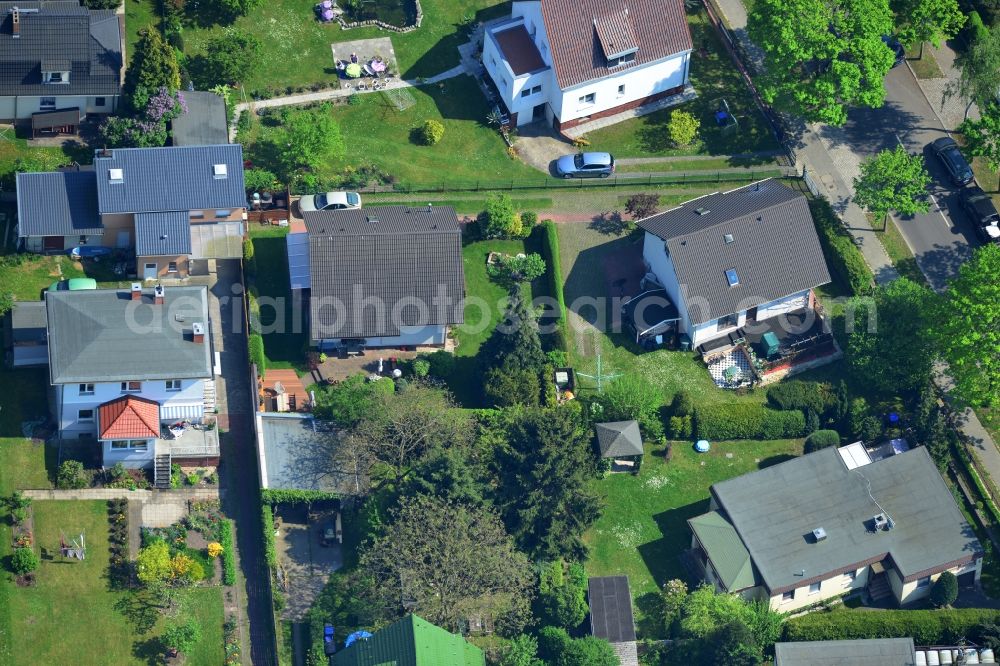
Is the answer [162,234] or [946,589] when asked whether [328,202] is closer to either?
[162,234]

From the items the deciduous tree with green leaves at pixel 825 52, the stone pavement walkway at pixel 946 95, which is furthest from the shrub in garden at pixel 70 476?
the stone pavement walkway at pixel 946 95

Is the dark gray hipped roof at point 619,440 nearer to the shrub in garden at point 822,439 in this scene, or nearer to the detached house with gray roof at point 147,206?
the shrub in garden at point 822,439

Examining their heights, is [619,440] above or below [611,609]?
above

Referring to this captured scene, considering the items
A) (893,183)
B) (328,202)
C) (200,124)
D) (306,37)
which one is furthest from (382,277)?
(893,183)

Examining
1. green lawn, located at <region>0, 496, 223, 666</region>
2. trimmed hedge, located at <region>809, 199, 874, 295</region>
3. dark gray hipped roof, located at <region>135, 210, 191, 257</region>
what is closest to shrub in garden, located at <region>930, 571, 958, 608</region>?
trimmed hedge, located at <region>809, 199, 874, 295</region>

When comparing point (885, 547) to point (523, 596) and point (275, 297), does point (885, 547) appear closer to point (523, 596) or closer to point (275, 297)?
point (523, 596)

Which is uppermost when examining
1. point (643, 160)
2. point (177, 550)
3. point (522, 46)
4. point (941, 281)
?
point (522, 46)

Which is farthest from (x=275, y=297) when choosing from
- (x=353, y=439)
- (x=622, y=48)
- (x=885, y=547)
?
(x=885, y=547)
